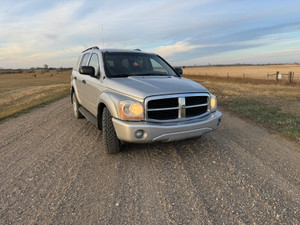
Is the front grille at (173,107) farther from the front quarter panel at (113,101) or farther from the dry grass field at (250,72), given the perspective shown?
the dry grass field at (250,72)

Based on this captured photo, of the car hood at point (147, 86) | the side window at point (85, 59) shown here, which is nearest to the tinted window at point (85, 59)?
the side window at point (85, 59)

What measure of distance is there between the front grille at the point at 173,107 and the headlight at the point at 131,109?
110 mm

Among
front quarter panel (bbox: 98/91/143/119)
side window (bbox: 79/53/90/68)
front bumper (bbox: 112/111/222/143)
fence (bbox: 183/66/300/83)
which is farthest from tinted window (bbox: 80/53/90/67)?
fence (bbox: 183/66/300/83)

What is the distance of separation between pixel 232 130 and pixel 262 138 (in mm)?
777

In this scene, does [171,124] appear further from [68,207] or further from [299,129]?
[299,129]

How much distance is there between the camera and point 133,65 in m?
4.80

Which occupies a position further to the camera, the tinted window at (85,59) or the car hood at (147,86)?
the tinted window at (85,59)

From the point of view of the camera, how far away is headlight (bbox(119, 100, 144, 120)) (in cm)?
342

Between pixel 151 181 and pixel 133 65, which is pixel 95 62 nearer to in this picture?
pixel 133 65

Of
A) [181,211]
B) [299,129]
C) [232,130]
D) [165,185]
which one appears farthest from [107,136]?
[299,129]

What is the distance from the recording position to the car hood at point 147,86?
3.52m

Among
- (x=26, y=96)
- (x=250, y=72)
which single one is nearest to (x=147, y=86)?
(x=26, y=96)

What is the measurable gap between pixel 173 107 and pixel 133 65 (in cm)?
168

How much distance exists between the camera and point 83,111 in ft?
18.9
